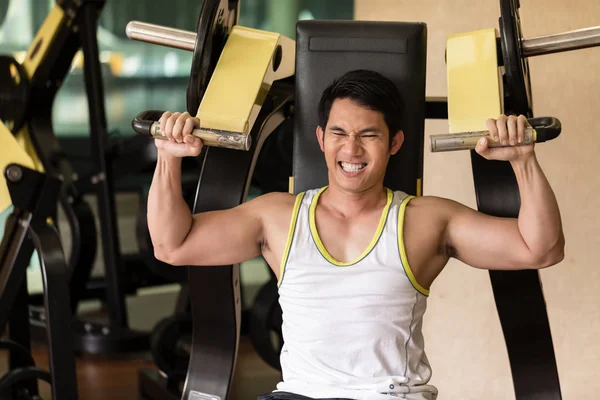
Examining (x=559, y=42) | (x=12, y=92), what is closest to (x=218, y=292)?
(x=559, y=42)

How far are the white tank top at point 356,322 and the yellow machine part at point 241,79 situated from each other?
30 centimetres

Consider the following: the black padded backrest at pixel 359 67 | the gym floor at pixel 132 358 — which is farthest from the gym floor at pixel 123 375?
the black padded backrest at pixel 359 67

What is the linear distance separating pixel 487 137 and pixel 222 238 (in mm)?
576

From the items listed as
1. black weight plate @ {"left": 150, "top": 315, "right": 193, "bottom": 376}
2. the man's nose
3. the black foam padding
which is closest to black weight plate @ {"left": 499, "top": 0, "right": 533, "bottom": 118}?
the black foam padding

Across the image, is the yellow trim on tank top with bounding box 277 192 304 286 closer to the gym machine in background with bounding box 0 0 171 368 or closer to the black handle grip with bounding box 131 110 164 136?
the black handle grip with bounding box 131 110 164 136

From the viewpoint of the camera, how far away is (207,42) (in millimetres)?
1762

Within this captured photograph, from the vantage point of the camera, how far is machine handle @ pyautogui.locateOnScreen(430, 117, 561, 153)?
4.96ft

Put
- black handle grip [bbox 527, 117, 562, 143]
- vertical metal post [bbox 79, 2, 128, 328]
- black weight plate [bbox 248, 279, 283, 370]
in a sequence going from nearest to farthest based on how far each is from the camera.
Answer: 1. black handle grip [bbox 527, 117, 562, 143]
2. black weight plate [bbox 248, 279, 283, 370]
3. vertical metal post [bbox 79, 2, 128, 328]

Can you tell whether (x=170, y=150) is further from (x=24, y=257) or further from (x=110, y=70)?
(x=110, y=70)

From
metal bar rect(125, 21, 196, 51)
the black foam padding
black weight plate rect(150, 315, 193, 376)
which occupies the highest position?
metal bar rect(125, 21, 196, 51)

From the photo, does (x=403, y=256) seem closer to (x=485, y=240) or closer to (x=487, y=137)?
(x=485, y=240)

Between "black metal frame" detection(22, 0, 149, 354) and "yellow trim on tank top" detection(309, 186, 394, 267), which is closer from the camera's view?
"yellow trim on tank top" detection(309, 186, 394, 267)

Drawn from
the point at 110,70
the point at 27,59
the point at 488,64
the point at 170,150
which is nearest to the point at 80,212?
the point at 27,59

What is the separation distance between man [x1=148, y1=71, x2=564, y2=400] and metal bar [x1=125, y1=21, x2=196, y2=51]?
0.87ft
